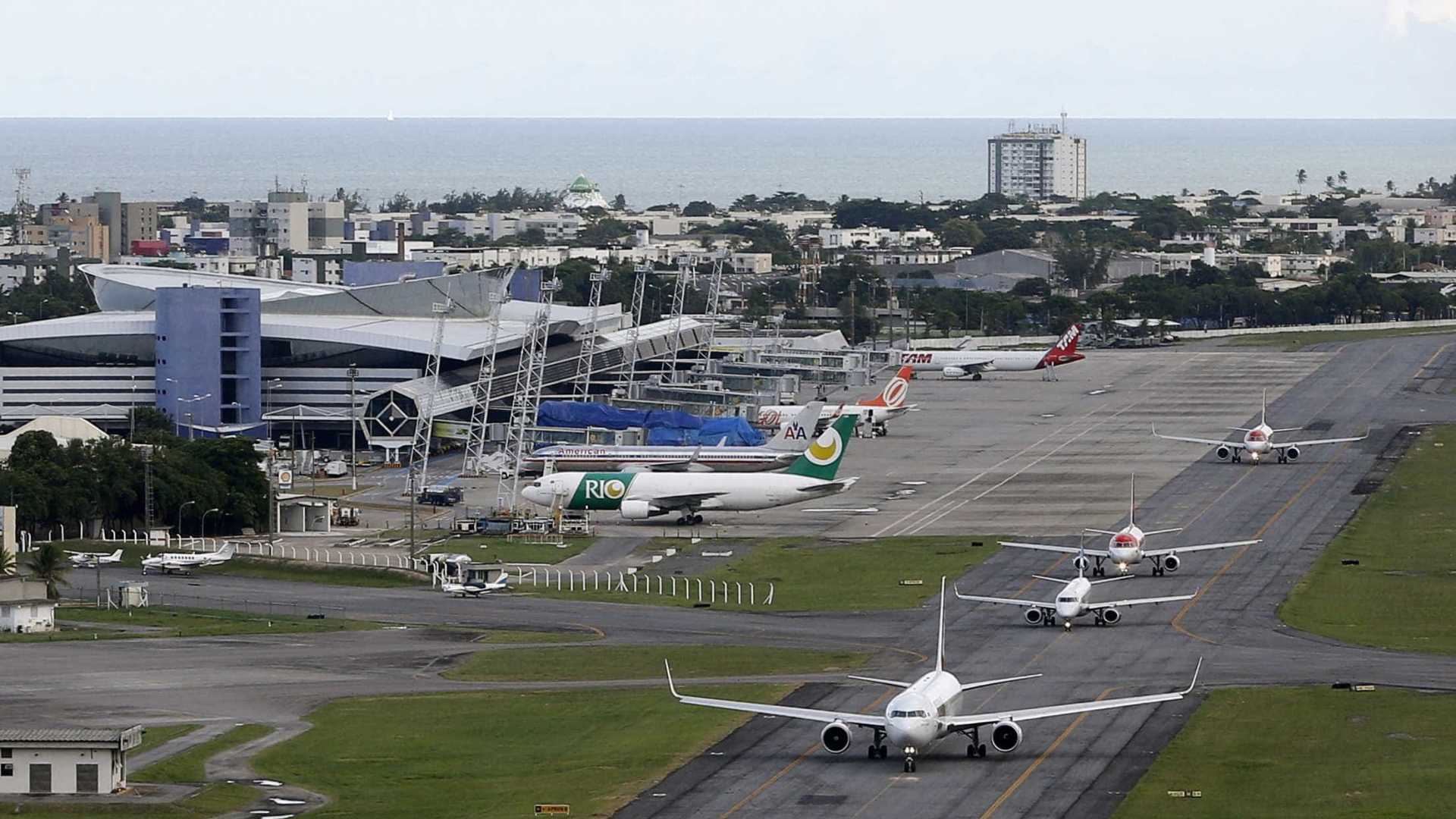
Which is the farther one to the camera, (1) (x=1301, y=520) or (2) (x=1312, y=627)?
(1) (x=1301, y=520)

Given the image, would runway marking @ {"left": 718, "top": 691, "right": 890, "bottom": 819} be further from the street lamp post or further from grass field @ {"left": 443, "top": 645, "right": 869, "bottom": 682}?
the street lamp post

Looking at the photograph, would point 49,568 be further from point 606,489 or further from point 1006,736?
point 1006,736

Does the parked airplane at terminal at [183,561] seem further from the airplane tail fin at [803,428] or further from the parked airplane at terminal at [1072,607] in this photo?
the airplane tail fin at [803,428]

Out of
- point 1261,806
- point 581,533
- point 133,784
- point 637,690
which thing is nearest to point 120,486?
point 581,533

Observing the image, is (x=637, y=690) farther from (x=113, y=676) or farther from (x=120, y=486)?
(x=120, y=486)

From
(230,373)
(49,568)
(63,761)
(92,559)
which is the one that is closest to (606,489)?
(92,559)
